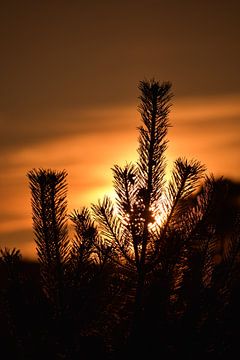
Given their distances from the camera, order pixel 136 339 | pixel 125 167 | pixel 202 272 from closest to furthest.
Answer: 1. pixel 136 339
2. pixel 202 272
3. pixel 125 167

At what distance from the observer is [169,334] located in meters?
3.60

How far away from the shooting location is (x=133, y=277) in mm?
3713

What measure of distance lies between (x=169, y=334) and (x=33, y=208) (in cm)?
143

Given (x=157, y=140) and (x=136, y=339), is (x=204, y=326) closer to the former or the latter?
(x=136, y=339)

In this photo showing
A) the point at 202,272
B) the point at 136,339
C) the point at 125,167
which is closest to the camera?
the point at 136,339

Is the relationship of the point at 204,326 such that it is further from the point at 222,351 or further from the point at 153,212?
Result: the point at 153,212

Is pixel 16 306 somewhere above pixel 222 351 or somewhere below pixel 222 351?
above

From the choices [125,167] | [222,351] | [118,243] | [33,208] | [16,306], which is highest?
[125,167]

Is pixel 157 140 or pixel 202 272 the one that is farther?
pixel 157 140

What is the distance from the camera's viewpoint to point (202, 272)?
12.0ft

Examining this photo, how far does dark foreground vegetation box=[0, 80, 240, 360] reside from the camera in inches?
137

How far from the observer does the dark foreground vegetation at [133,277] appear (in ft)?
11.4

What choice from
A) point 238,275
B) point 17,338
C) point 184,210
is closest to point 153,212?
point 184,210

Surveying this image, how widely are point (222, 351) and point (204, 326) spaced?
0.22 m
